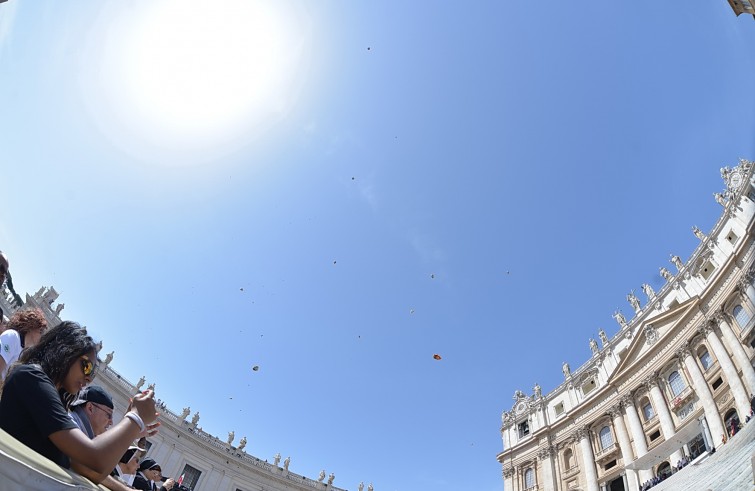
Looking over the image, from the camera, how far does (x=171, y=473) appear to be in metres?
33.4

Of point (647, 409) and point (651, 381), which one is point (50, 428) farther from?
point (647, 409)

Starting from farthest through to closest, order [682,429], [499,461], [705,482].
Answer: [499,461] < [682,429] < [705,482]

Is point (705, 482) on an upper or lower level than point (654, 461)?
lower

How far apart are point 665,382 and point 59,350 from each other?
37.7m

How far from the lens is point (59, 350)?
8.84 feet

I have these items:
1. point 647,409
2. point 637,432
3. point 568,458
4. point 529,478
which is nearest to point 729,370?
point 647,409

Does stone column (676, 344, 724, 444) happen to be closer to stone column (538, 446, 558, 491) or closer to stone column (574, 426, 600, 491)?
stone column (574, 426, 600, 491)

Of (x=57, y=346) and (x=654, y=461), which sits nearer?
(x=57, y=346)

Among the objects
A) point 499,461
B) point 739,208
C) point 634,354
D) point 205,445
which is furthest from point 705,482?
point 205,445

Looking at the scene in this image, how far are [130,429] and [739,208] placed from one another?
37.4 metres

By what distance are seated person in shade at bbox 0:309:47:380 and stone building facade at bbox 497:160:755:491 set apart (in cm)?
3159

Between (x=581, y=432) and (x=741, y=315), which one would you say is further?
(x=581, y=432)

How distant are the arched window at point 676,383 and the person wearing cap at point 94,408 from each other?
35862mm

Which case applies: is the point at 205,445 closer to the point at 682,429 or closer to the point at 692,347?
the point at 682,429
